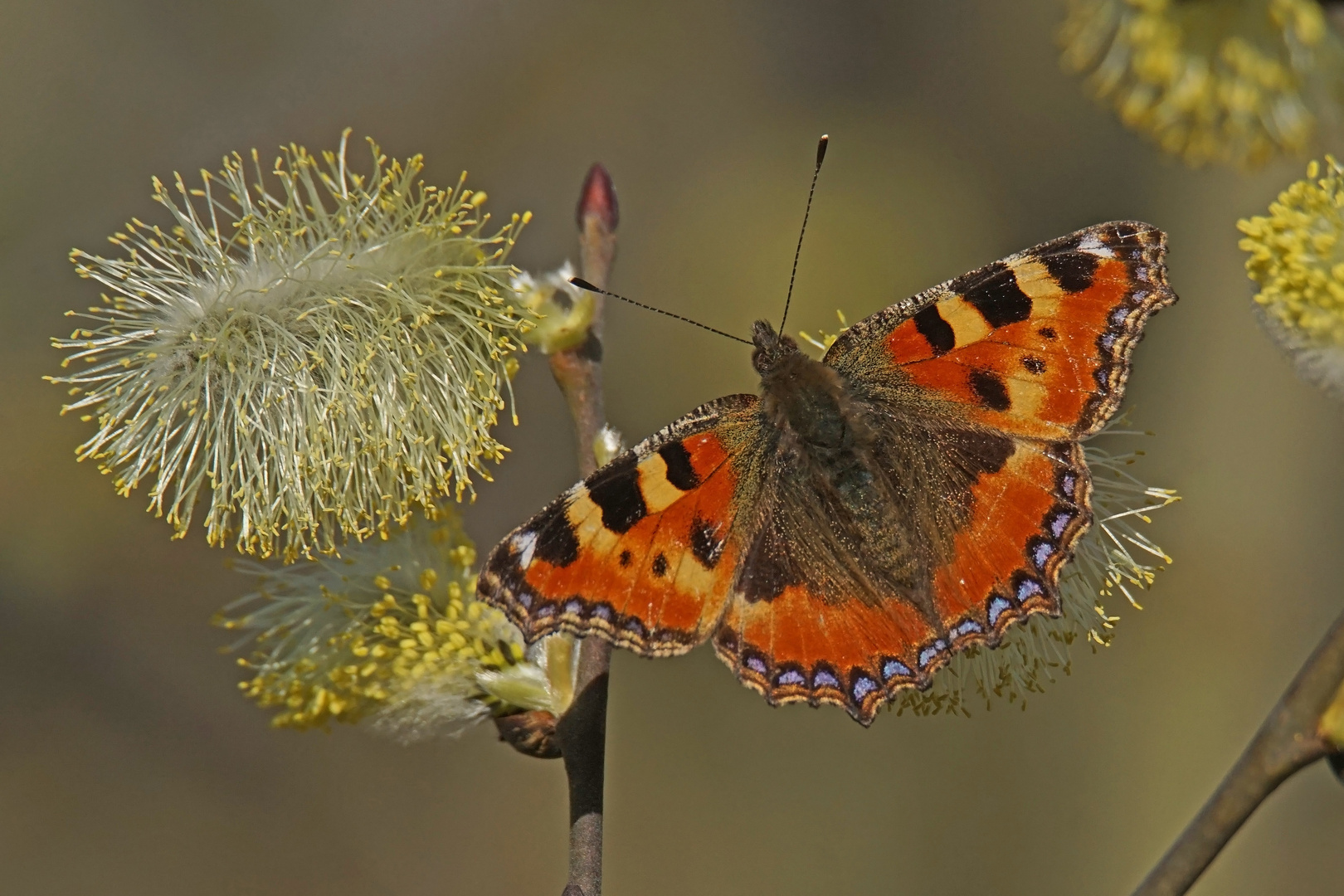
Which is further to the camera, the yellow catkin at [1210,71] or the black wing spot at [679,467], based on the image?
the yellow catkin at [1210,71]

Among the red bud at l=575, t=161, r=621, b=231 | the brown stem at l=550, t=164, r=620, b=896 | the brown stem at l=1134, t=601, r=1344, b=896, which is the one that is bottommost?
the brown stem at l=1134, t=601, r=1344, b=896

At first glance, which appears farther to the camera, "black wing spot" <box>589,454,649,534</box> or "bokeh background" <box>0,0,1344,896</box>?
"bokeh background" <box>0,0,1344,896</box>

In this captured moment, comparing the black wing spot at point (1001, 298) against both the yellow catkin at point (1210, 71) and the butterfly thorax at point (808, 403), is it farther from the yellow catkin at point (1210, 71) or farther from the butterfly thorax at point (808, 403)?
the yellow catkin at point (1210, 71)

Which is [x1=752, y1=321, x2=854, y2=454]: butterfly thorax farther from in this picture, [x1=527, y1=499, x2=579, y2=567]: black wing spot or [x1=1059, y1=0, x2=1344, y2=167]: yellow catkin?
[x1=1059, y1=0, x2=1344, y2=167]: yellow catkin

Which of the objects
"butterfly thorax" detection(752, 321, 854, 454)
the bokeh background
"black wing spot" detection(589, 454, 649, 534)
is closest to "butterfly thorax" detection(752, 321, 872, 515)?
"butterfly thorax" detection(752, 321, 854, 454)

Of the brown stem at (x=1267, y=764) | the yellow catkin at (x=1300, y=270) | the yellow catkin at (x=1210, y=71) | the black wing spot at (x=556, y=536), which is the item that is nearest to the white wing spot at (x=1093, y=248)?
the yellow catkin at (x=1300, y=270)

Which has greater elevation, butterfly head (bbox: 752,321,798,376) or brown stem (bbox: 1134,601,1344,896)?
butterfly head (bbox: 752,321,798,376)

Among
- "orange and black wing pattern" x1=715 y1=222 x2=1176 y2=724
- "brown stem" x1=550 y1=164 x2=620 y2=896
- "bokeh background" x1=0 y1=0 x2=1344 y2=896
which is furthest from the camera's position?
"bokeh background" x1=0 y1=0 x2=1344 y2=896
